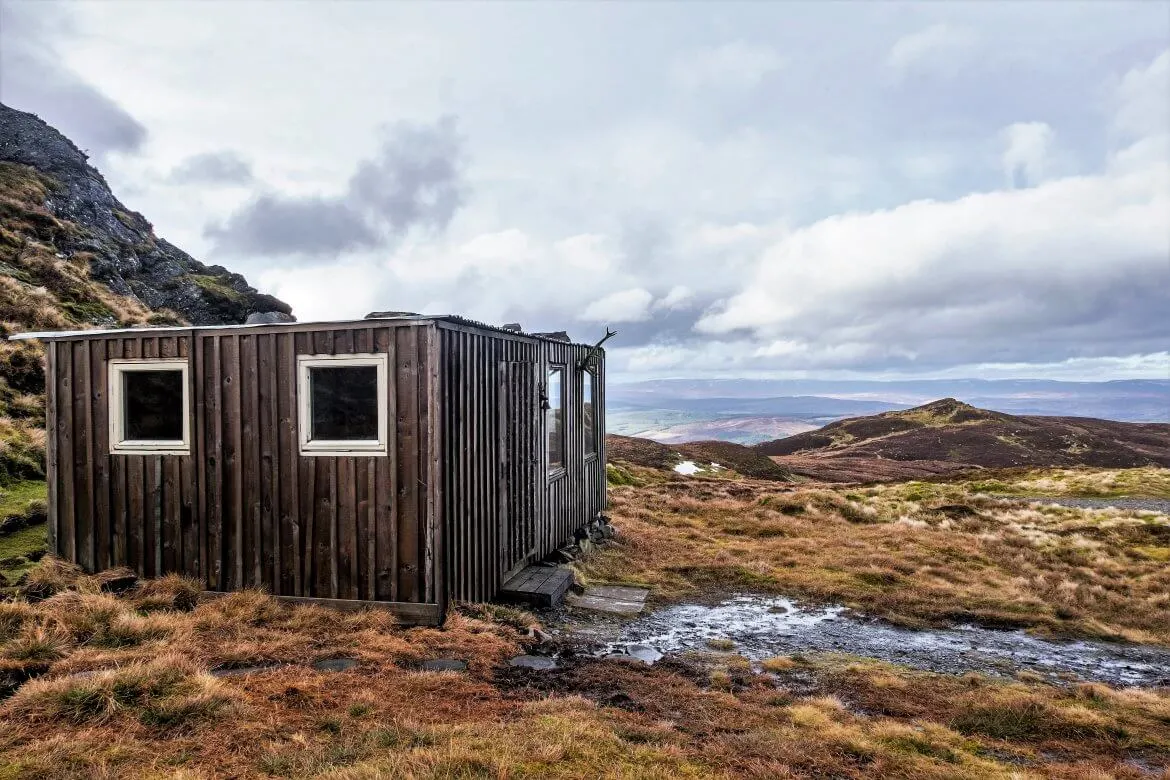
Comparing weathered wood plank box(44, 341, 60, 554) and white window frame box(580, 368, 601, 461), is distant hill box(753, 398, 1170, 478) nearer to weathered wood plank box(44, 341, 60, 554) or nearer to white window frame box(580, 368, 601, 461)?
white window frame box(580, 368, 601, 461)

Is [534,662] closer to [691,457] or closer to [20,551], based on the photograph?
[20,551]

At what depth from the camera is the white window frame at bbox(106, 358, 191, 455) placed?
9.36 m

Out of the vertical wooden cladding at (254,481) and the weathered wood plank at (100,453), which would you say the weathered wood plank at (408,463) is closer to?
the vertical wooden cladding at (254,481)

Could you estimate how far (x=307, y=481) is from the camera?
890 cm

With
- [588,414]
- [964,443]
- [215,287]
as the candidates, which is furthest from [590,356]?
[964,443]

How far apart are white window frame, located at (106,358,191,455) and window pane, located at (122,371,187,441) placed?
0.12 meters

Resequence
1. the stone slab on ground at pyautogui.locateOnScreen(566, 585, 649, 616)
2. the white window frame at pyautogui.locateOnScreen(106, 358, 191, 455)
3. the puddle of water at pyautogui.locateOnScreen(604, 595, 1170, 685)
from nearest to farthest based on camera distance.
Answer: the puddle of water at pyautogui.locateOnScreen(604, 595, 1170, 685), the white window frame at pyautogui.locateOnScreen(106, 358, 191, 455), the stone slab on ground at pyautogui.locateOnScreen(566, 585, 649, 616)

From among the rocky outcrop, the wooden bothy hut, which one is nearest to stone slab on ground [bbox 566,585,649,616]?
the wooden bothy hut

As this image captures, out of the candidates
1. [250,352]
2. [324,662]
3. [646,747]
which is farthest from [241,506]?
[646,747]

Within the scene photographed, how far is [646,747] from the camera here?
5.02m

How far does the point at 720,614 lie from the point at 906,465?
47880mm

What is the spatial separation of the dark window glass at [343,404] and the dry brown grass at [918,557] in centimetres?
623

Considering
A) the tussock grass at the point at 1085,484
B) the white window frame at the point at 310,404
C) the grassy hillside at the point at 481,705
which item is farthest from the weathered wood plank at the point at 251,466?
the tussock grass at the point at 1085,484

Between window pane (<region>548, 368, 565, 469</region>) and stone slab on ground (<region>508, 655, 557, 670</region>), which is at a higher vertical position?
window pane (<region>548, 368, 565, 469</region>)
